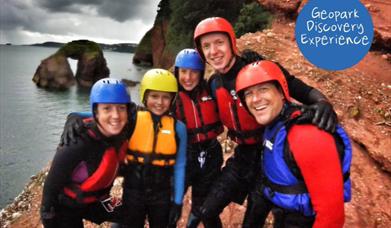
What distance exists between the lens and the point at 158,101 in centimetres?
473

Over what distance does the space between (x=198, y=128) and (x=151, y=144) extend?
2.90 ft

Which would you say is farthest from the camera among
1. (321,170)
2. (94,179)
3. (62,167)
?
(94,179)

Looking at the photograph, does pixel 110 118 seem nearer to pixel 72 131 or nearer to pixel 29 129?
pixel 72 131

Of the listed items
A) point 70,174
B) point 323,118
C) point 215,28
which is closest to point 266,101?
point 323,118

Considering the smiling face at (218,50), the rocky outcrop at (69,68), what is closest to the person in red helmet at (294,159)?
the smiling face at (218,50)

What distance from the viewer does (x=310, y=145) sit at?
291 cm

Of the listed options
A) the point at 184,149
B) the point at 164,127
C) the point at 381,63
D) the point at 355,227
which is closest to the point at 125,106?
the point at 164,127

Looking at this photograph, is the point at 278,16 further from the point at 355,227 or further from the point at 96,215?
the point at 96,215

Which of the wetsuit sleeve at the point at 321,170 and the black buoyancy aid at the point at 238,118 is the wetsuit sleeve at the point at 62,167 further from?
the wetsuit sleeve at the point at 321,170

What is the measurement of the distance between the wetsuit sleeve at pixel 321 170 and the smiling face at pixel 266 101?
0.52m

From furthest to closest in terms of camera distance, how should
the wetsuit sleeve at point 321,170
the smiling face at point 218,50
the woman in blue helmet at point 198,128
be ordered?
the woman in blue helmet at point 198,128 < the smiling face at point 218,50 < the wetsuit sleeve at point 321,170

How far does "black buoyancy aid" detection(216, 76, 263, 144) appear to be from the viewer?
468cm

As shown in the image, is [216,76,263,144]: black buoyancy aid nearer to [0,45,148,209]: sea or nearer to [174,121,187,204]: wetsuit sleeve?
[174,121,187,204]: wetsuit sleeve

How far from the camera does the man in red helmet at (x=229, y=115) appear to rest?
4617mm
